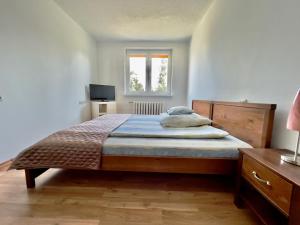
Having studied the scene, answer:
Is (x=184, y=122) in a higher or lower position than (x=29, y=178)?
higher

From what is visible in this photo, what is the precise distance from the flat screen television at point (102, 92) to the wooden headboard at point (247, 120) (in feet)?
10.6

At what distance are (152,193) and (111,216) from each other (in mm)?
433

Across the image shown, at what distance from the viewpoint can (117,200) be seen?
1433 mm

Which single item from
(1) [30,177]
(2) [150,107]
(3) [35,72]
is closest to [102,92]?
(2) [150,107]

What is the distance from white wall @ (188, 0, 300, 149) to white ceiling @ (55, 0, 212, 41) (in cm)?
62

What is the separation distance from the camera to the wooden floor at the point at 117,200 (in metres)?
1.22

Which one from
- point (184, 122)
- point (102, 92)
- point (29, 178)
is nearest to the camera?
point (29, 178)

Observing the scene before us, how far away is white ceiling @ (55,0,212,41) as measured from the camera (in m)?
2.91

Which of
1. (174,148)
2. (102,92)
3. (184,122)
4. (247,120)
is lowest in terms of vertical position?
(174,148)

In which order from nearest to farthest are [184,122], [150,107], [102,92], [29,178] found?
[29,178]
[184,122]
[102,92]
[150,107]

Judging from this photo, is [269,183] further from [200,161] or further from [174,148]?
[174,148]

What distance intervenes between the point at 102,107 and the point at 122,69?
1.34 metres

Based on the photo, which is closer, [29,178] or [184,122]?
[29,178]

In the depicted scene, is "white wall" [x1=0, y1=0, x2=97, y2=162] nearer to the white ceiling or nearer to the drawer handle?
the white ceiling
